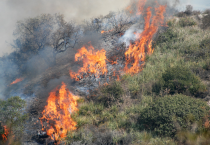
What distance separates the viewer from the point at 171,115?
6738 millimetres

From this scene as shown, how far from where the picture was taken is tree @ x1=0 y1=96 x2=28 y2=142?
7.03 meters

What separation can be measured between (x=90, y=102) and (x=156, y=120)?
4.22 meters

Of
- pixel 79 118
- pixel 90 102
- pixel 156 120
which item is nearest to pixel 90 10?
pixel 90 102

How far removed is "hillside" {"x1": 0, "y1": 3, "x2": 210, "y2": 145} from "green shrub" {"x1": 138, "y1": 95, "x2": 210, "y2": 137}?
4cm

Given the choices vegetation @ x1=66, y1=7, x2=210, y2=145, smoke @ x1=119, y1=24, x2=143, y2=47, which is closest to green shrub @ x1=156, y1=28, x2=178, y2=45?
vegetation @ x1=66, y1=7, x2=210, y2=145

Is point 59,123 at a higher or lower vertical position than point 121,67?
lower

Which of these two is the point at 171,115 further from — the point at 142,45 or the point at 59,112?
the point at 142,45

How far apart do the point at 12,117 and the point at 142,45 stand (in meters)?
10.7

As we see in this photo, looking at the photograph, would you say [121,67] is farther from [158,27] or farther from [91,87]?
[158,27]

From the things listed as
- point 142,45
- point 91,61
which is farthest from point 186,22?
point 91,61

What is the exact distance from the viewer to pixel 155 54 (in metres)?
13.7

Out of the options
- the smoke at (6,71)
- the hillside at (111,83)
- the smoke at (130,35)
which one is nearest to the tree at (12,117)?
the hillside at (111,83)

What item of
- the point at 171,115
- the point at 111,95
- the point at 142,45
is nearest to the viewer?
the point at 171,115

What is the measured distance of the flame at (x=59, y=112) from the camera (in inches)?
316
